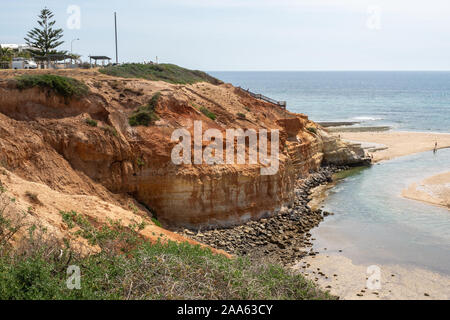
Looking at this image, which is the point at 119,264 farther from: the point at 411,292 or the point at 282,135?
the point at 282,135

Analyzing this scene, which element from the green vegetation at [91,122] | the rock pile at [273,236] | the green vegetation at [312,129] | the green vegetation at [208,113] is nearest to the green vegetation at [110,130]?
the green vegetation at [91,122]

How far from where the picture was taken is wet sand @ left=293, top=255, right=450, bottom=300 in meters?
20.2

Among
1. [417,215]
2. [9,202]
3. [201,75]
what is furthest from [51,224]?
[201,75]

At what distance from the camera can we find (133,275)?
1229 cm

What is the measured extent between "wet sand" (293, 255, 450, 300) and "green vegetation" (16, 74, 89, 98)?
15.6 metres

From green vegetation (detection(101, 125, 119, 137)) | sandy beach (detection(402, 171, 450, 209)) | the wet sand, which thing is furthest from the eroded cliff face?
sandy beach (detection(402, 171, 450, 209))

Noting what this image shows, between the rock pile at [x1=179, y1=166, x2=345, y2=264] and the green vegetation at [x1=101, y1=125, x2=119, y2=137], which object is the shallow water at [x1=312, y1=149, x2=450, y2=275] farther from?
the green vegetation at [x1=101, y1=125, x2=119, y2=137]

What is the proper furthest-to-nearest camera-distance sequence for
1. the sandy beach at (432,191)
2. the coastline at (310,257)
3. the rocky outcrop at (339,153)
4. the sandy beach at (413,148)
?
the rocky outcrop at (339,153) < the sandy beach at (413,148) < the sandy beach at (432,191) < the coastline at (310,257)

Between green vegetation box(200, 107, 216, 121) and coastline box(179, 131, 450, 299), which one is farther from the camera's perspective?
green vegetation box(200, 107, 216, 121)

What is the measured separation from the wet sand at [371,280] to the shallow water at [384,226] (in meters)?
0.88

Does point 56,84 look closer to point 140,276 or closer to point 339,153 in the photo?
point 140,276

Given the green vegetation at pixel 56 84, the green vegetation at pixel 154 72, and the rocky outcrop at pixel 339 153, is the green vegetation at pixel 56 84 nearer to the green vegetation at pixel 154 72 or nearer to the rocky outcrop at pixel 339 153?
the green vegetation at pixel 154 72

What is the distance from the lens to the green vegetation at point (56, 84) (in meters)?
24.3
